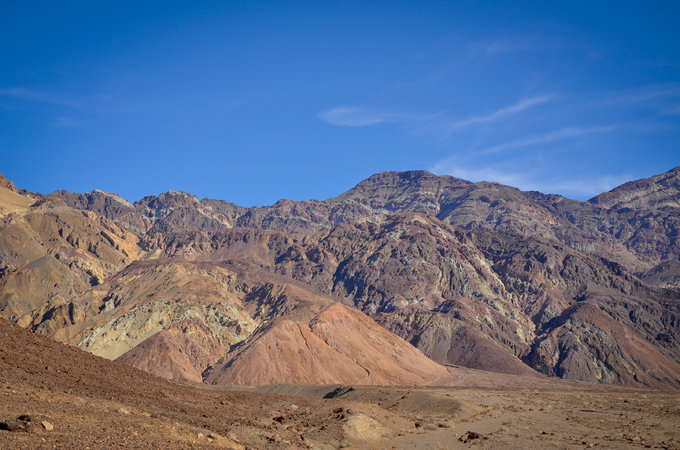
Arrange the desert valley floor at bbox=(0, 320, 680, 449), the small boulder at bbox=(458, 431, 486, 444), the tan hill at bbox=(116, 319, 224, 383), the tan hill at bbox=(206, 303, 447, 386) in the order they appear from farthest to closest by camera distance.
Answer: the tan hill at bbox=(116, 319, 224, 383) < the tan hill at bbox=(206, 303, 447, 386) < the small boulder at bbox=(458, 431, 486, 444) < the desert valley floor at bbox=(0, 320, 680, 449)

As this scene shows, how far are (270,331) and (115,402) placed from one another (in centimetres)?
9321

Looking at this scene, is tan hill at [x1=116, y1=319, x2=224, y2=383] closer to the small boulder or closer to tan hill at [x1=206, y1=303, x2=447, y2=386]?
tan hill at [x1=206, y1=303, x2=447, y2=386]

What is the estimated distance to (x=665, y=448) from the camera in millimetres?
38156

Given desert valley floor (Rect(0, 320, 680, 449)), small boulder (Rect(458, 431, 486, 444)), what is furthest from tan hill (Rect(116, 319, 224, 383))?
small boulder (Rect(458, 431, 486, 444))

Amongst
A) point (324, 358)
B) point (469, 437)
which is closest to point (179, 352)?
point (324, 358)

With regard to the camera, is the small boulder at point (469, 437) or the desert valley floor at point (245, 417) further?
the small boulder at point (469, 437)

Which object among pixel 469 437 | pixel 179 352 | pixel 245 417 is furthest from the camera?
pixel 179 352

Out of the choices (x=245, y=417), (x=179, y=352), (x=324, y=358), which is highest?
(x=245, y=417)

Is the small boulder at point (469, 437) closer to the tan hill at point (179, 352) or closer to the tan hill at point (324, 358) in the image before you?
the tan hill at point (324, 358)

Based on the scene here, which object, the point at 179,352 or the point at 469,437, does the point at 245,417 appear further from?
the point at 179,352

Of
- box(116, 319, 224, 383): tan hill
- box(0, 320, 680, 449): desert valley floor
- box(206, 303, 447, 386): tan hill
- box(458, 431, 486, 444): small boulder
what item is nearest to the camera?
box(0, 320, 680, 449): desert valley floor

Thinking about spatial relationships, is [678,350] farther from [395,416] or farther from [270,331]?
[395,416]

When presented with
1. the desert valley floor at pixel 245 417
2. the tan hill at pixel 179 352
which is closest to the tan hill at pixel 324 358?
the tan hill at pixel 179 352

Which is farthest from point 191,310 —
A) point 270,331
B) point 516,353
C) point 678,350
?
point 678,350
